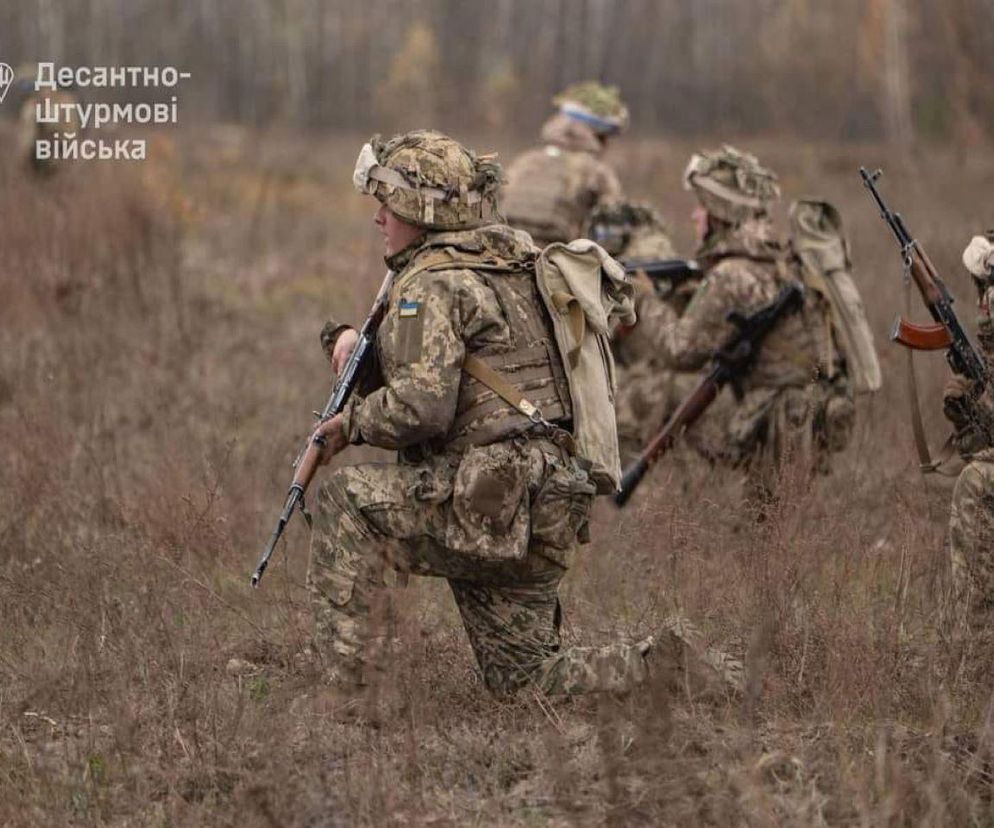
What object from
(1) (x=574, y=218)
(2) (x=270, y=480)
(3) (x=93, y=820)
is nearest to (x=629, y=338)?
(1) (x=574, y=218)

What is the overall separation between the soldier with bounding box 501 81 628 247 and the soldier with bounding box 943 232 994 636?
3.77 meters

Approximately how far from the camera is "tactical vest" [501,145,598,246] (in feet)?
28.6

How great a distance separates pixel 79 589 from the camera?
18.2 ft

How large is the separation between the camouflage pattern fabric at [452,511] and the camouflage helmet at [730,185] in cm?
248

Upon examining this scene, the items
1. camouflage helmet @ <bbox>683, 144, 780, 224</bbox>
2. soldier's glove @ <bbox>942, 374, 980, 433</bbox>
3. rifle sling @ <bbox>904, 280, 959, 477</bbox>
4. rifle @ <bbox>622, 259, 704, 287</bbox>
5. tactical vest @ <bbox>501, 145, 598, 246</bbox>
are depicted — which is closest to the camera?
soldier's glove @ <bbox>942, 374, 980, 433</bbox>

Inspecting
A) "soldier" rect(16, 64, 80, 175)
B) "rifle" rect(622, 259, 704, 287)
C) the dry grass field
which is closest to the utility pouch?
the dry grass field

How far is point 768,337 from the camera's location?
7051mm

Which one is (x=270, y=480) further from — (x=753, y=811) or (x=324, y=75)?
(x=324, y=75)

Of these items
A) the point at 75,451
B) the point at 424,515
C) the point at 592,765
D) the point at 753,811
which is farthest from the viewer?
the point at 75,451

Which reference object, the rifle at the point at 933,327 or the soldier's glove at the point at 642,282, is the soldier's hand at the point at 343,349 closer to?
the rifle at the point at 933,327

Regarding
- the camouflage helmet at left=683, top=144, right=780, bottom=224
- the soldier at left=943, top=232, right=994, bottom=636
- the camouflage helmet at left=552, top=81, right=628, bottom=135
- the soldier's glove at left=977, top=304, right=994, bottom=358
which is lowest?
the soldier at left=943, top=232, right=994, bottom=636

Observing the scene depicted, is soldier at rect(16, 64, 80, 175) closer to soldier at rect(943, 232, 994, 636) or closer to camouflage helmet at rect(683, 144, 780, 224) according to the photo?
camouflage helmet at rect(683, 144, 780, 224)

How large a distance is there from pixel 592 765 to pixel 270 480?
120 inches

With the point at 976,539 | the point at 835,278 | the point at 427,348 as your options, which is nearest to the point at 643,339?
the point at 835,278
